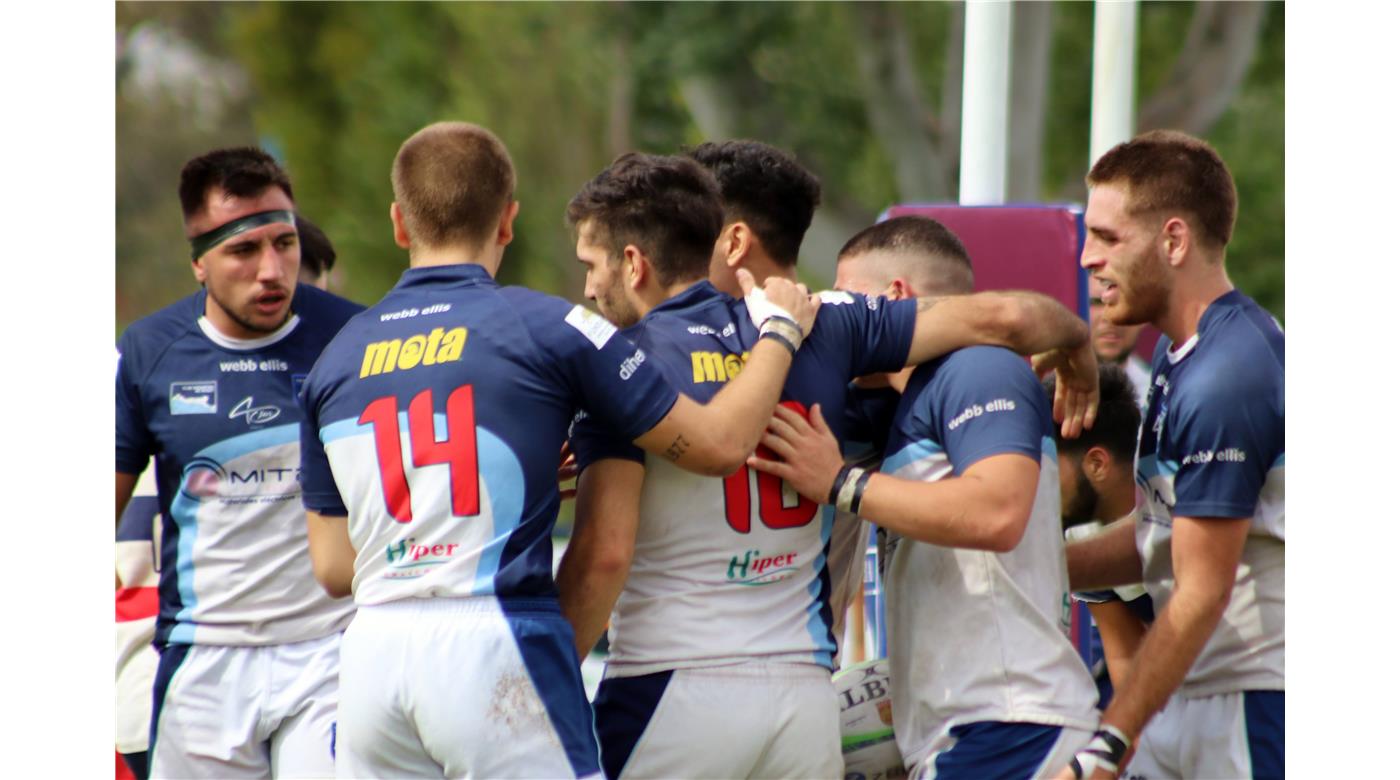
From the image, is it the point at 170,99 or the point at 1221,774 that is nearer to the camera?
the point at 1221,774

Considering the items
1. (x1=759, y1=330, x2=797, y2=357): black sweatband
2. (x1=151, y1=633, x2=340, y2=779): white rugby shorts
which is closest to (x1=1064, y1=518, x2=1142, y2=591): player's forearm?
(x1=759, y1=330, x2=797, y2=357): black sweatband

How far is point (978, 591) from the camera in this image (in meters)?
4.09

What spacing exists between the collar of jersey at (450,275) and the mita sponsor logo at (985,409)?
4.10ft

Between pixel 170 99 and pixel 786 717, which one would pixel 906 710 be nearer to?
pixel 786 717

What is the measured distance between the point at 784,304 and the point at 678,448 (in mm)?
530

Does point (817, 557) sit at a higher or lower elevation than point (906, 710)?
higher

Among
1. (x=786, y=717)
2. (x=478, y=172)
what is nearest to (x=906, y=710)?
(x=786, y=717)

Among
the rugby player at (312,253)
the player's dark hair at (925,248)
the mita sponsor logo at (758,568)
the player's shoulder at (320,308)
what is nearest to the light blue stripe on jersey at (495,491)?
the mita sponsor logo at (758,568)

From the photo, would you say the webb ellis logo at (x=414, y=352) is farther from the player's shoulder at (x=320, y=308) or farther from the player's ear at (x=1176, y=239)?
the player's ear at (x=1176, y=239)

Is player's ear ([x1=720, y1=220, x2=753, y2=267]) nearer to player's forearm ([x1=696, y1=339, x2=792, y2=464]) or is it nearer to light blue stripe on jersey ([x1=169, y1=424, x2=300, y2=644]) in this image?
player's forearm ([x1=696, y1=339, x2=792, y2=464])

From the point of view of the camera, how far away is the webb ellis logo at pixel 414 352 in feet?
12.6

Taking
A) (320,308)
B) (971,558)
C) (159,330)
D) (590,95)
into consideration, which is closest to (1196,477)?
(971,558)

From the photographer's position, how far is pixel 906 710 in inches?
165

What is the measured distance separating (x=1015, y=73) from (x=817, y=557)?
13619 mm
